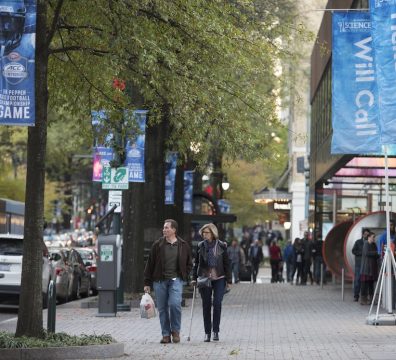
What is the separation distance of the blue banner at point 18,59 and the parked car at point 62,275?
14.6m

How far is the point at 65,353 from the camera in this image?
1375cm

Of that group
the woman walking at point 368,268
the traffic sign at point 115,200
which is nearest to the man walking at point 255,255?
the woman walking at point 368,268

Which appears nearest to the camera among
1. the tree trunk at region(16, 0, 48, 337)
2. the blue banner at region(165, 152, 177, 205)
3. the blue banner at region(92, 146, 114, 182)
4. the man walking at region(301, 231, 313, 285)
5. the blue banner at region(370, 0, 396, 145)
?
the tree trunk at region(16, 0, 48, 337)

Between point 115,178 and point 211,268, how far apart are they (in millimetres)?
7030

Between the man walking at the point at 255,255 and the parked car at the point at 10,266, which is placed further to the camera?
the man walking at the point at 255,255

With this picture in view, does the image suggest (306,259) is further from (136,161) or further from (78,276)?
(136,161)

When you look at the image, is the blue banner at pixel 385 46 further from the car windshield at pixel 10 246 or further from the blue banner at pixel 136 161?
the car windshield at pixel 10 246

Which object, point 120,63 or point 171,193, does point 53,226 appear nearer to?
point 171,193

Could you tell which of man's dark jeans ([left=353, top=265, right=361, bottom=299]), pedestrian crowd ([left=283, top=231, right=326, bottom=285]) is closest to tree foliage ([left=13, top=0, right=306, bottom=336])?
man's dark jeans ([left=353, top=265, right=361, bottom=299])

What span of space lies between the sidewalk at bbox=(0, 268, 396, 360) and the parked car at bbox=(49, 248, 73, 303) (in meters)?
1.23

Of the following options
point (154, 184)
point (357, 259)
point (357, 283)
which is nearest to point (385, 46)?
point (357, 259)

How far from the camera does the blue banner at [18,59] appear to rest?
1303 cm

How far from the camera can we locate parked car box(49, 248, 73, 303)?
2825 centimetres

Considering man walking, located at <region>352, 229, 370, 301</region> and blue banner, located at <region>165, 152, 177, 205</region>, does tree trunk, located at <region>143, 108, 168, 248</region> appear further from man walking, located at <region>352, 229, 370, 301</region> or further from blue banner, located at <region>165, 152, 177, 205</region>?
man walking, located at <region>352, 229, 370, 301</region>
